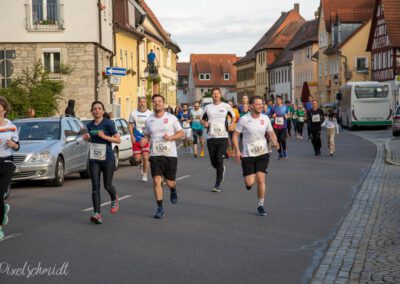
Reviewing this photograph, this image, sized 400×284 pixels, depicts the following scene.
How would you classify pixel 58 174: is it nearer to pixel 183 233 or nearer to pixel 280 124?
pixel 183 233

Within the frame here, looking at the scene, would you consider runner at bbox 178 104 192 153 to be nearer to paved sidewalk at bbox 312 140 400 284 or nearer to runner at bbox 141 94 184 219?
paved sidewalk at bbox 312 140 400 284

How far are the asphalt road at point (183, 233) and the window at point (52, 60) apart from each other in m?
22.8

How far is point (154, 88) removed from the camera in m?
64.1

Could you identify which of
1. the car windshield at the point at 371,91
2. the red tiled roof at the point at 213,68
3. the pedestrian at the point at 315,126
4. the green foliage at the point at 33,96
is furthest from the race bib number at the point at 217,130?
Result: the red tiled roof at the point at 213,68

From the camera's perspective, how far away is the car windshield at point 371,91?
52.8 meters

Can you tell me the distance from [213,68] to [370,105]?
12959 centimetres

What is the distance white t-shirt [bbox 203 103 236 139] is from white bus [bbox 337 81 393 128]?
36619 millimetres

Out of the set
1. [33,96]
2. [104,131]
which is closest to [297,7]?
[33,96]

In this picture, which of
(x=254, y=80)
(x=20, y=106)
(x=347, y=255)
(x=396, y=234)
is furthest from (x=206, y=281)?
(x=254, y=80)

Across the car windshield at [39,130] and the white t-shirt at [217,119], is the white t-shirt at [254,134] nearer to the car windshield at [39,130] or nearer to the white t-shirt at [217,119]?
the white t-shirt at [217,119]

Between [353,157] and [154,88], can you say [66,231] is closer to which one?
[353,157]

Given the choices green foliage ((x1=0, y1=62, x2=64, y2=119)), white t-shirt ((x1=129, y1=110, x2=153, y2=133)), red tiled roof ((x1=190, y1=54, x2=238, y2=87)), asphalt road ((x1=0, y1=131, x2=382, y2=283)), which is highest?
red tiled roof ((x1=190, y1=54, x2=238, y2=87))

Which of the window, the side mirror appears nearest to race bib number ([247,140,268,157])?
the side mirror

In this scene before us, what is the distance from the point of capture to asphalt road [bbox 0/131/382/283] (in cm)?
779
